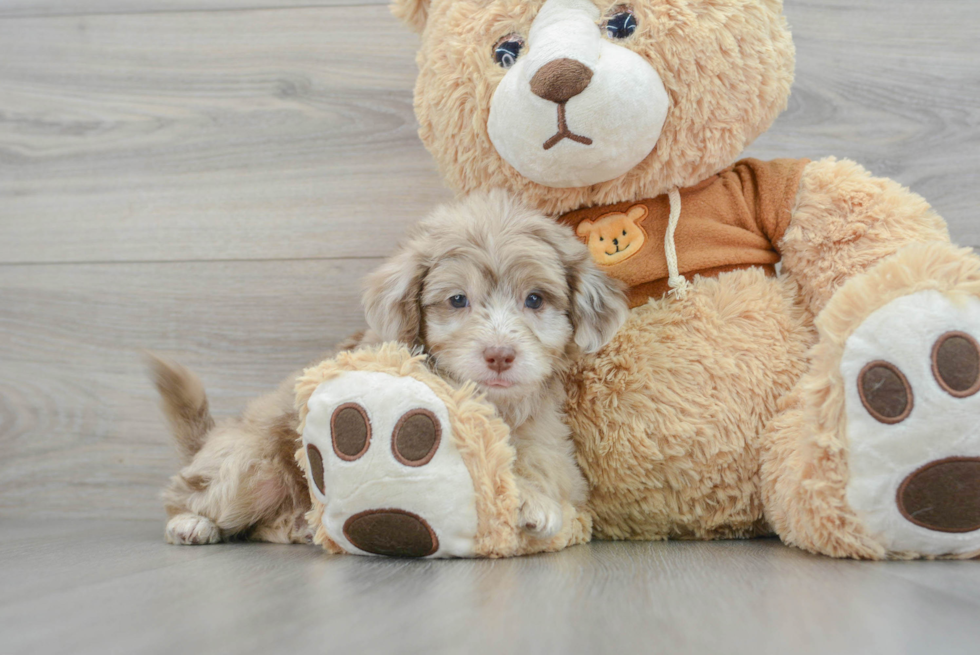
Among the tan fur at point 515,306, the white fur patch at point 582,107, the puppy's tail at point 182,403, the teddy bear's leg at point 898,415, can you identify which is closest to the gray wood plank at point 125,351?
the puppy's tail at point 182,403

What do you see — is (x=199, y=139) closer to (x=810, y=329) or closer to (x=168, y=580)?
(x=168, y=580)

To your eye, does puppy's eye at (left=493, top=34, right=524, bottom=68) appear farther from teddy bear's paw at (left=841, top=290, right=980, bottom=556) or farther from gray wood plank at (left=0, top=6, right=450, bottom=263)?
teddy bear's paw at (left=841, top=290, right=980, bottom=556)

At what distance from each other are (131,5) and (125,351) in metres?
0.94

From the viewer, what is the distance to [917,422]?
1020 mm

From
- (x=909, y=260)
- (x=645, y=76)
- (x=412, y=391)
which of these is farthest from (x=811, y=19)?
(x=412, y=391)

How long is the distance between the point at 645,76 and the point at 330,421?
78 cm

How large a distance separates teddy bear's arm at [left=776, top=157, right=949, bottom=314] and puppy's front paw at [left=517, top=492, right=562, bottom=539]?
65 cm

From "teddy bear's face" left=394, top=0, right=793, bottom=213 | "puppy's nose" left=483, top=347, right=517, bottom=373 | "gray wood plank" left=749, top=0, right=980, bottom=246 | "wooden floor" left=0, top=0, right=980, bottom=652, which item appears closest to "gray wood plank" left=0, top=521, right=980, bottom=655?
"puppy's nose" left=483, top=347, right=517, bottom=373

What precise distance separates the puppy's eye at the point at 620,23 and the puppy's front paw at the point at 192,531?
3.96 ft

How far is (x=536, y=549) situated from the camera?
123 centimetres

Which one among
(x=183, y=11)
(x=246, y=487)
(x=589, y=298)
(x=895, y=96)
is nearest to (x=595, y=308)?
(x=589, y=298)

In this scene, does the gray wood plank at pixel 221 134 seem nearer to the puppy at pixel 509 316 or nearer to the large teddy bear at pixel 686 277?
the large teddy bear at pixel 686 277

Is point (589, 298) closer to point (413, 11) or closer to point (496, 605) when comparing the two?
point (496, 605)

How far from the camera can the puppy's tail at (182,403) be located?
163cm
